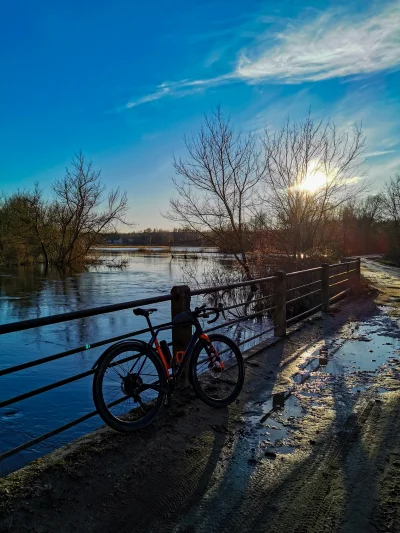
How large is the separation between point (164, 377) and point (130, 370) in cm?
33

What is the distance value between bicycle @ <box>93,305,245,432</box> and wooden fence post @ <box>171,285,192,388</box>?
22 centimetres

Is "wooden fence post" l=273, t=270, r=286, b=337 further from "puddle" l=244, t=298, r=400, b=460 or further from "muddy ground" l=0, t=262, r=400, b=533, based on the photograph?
"muddy ground" l=0, t=262, r=400, b=533

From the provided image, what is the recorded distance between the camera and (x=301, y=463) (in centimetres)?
322

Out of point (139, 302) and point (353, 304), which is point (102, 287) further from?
point (139, 302)

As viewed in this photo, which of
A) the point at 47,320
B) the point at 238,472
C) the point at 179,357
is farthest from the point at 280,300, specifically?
the point at 47,320

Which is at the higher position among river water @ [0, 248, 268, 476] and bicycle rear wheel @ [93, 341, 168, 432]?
bicycle rear wheel @ [93, 341, 168, 432]

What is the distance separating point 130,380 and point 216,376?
133cm

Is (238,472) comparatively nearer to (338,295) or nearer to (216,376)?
(216,376)

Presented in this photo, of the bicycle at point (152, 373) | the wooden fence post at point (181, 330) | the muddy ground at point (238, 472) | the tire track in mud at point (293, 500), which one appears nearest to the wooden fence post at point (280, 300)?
the muddy ground at point (238, 472)

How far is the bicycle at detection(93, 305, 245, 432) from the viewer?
3553 millimetres

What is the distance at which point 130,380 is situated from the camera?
3797 millimetres

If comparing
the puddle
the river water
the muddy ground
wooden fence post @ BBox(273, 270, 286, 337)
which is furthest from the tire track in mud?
wooden fence post @ BBox(273, 270, 286, 337)

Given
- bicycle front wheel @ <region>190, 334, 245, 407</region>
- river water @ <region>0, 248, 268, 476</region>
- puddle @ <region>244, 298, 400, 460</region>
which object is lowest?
river water @ <region>0, 248, 268, 476</region>

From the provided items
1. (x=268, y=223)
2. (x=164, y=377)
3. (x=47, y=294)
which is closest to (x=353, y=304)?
(x=268, y=223)
